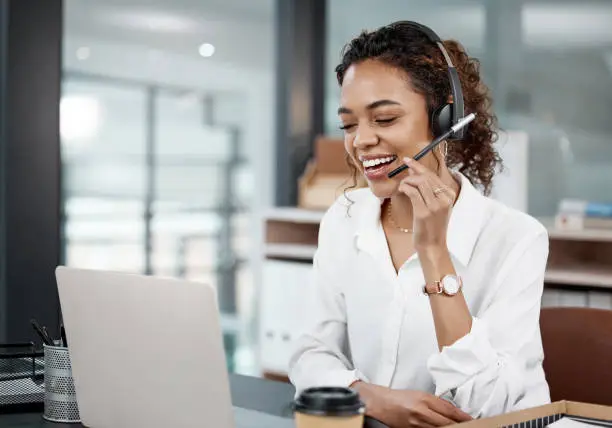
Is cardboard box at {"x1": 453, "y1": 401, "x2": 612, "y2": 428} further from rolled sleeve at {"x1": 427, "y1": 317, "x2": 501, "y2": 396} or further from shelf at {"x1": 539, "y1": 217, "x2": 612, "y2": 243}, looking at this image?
shelf at {"x1": 539, "y1": 217, "x2": 612, "y2": 243}

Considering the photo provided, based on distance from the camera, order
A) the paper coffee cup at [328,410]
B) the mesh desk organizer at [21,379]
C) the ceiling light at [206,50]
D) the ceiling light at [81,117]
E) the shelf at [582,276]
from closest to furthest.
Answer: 1. the paper coffee cup at [328,410]
2. the mesh desk organizer at [21,379]
3. the shelf at [582,276]
4. the ceiling light at [81,117]
5. the ceiling light at [206,50]

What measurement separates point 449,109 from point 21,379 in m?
0.90

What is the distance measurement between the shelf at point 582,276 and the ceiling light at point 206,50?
1.68 m

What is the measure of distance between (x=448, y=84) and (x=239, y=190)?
7.93ft

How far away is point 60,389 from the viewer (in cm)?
153

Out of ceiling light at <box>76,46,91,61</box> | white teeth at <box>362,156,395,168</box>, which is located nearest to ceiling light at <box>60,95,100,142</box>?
ceiling light at <box>76,46,91,61</box>

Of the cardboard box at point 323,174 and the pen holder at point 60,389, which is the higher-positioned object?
the cardboard box at point 323,174

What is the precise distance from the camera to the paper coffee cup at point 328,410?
42.0 inches

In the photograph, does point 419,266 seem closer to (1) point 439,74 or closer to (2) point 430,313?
(2) point 430,313

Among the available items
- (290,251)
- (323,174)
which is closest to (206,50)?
(323,174)

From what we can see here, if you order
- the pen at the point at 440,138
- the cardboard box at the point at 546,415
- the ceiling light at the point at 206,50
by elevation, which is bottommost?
the cardboard box at the point at 546,415

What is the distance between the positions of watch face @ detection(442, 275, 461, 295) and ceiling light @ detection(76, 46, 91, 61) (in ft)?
7.69

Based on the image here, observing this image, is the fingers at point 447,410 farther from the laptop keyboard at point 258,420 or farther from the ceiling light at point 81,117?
the ceiling light at point 81,117

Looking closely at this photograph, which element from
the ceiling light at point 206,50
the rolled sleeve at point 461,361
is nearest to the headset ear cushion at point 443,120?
the rolled sleeve at point 461,361
